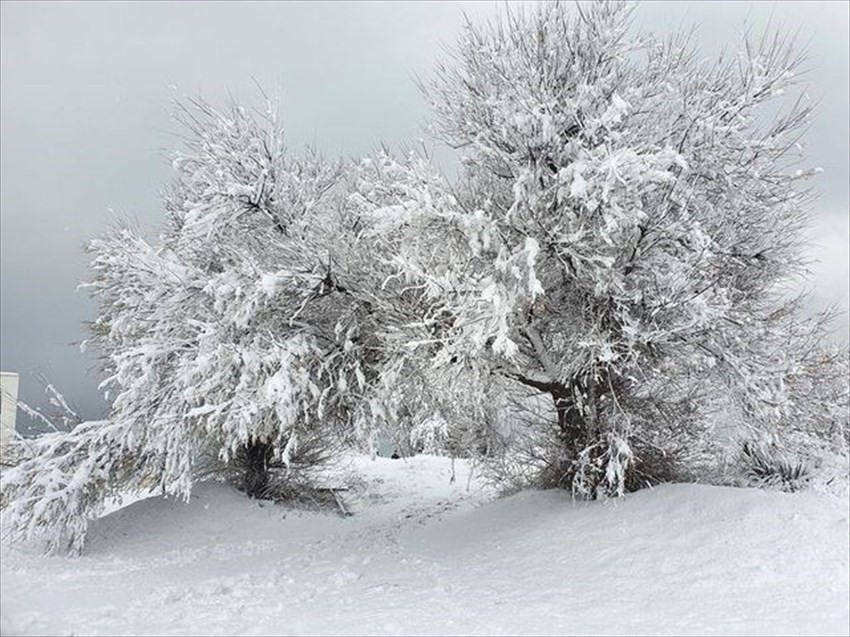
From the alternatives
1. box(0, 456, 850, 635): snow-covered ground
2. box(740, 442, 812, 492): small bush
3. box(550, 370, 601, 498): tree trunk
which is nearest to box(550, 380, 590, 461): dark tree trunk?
box(550, 370, 601, 498): tree trunk

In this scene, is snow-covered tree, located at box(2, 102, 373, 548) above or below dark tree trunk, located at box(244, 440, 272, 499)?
above

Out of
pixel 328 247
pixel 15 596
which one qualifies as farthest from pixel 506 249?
pixel 15 596

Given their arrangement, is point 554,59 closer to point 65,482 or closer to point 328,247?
point 328,247

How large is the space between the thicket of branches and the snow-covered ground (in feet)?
2.92

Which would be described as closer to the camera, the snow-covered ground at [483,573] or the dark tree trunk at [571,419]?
the snow-covered ground at [483,573]

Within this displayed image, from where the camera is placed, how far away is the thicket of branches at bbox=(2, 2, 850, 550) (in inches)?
360

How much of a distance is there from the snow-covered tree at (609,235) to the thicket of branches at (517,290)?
0.04 metres

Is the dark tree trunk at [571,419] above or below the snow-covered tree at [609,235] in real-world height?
below

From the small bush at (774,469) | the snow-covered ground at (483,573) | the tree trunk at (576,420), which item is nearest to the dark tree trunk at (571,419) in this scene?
the tree trunk at (576,420)

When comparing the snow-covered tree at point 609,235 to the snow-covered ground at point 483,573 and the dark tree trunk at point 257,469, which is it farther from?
the dark tree trunk at point 257,469

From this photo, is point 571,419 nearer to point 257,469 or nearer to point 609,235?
point 609,235

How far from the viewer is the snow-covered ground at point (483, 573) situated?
6211mm

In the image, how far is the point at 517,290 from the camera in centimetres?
895

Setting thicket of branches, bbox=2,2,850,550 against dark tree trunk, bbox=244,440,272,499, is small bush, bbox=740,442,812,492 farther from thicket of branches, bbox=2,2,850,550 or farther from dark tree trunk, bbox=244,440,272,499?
dark tree trunk, bbox=244,440,272,499
